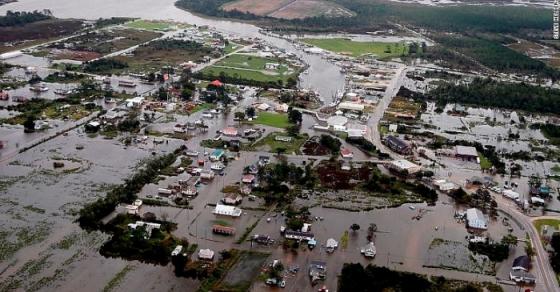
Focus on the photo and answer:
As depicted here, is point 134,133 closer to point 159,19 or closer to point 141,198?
point 141,198

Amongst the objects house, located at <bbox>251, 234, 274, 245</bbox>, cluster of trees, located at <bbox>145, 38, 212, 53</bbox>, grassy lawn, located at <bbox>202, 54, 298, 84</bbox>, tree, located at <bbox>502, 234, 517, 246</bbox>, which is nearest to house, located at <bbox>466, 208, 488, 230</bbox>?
tree, located at <bbox>502, 234, 517, 246</bbox>

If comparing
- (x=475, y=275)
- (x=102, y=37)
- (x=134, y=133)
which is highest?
(x=102, y=37)

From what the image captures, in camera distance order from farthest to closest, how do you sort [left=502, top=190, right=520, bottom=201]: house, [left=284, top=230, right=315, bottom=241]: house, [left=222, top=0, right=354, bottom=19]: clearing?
1. [left=222, top=0, right=354, bottom=19]: clearing
2. [left=502, top=190, right=520, bottom=201]: house
3. [left=284, top=230, right=315, bottom=241]: house

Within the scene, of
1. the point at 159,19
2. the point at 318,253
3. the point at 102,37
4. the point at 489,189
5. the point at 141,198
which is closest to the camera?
the point at 318,253

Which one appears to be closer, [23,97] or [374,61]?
[23,97]

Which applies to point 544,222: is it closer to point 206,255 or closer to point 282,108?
point 206,255

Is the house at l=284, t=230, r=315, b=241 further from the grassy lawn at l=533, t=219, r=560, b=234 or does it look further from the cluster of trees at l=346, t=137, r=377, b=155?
the cluster of trees at l=346, t=137, r=377, b=155

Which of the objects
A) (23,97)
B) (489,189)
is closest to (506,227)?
(489,189)
